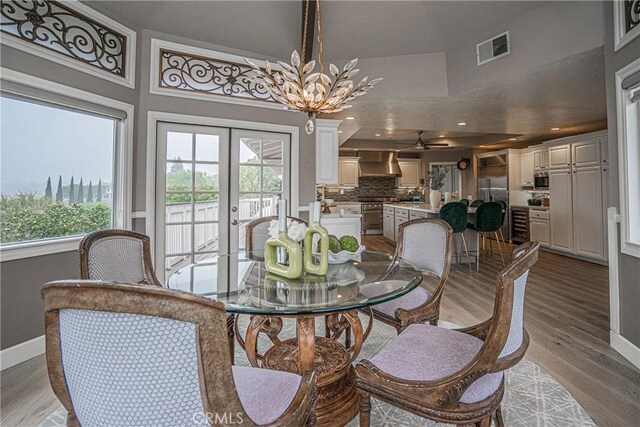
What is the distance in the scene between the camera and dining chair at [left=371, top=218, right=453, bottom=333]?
192 cm

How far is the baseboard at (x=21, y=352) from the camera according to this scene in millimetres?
2205

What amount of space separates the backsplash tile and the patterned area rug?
7.61 m

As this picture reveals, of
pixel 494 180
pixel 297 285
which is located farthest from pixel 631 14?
pixel 494 180

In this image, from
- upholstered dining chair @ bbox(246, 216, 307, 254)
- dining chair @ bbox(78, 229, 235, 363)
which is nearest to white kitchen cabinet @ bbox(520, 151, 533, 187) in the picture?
upholstered dining chair @ bbox(246, 216, 307, 254)

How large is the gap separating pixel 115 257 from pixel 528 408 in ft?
8.02

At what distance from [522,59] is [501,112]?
5.62ft

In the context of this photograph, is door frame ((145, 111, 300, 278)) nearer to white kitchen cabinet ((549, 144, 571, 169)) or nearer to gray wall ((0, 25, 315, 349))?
gray wall ((0, 25, 315, 349))

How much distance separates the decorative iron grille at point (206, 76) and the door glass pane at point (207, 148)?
0.51m

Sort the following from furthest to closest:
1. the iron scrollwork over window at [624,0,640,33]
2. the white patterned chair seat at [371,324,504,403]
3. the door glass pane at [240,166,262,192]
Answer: the door glass pane at [240,166,262,192]
the iron scrollwork over window at [624,0,640,33]
the white patterned chair seat at [371,324,504,403]

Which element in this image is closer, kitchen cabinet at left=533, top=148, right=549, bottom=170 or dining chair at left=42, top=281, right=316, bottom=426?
dining chair at left=42, top=281, right=316, bottom=426

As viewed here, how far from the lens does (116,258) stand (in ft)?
5.63

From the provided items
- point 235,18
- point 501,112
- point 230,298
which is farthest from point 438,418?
point 501,112

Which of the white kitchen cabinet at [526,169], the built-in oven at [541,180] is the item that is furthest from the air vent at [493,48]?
the white kitchen cabinet at [526,169]

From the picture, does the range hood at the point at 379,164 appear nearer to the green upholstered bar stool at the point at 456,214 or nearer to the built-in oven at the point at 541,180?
the built-in oven at the point at 541,180
